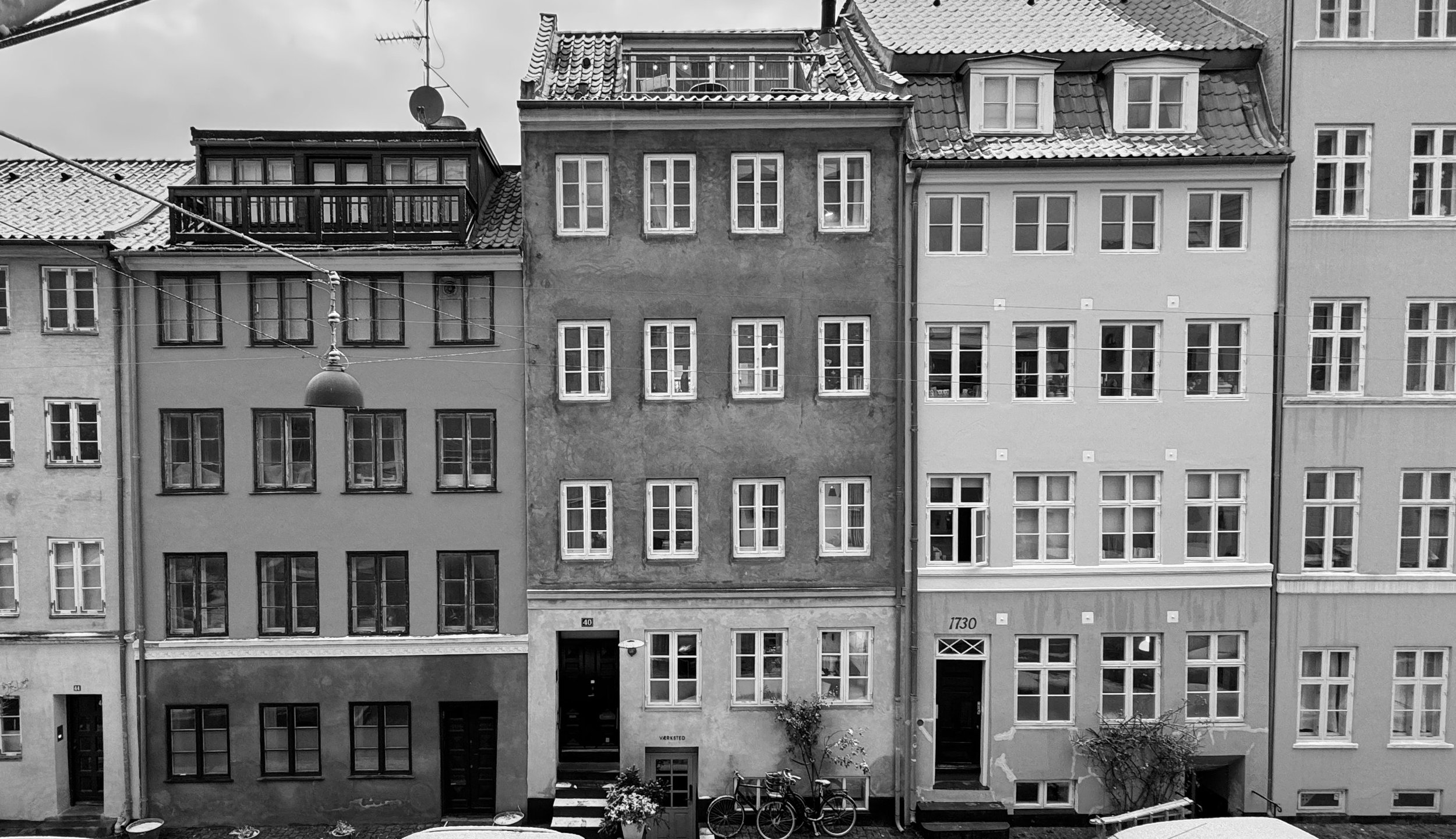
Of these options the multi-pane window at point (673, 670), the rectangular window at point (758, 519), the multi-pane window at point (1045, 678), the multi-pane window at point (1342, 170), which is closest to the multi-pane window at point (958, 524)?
the multi-pane window at point (1045, 678)

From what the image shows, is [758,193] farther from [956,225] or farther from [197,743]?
[197,743]

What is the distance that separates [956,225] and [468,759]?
16.8 m

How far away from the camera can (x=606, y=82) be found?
2025 cm

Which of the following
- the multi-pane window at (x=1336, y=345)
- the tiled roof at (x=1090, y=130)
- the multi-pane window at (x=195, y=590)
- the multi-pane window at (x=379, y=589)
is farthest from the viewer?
the multi-pane window at (x=379, y=589)

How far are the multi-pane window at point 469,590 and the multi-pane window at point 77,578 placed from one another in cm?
765

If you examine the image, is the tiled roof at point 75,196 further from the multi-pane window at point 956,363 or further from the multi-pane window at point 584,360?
the multi-pane window at point 956,363

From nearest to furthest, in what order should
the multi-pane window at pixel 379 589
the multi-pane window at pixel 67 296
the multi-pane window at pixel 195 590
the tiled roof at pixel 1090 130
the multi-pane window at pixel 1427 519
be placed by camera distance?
the tiled roof at pixel 1090 130
the multi-pane window at pixel 67 296
the multi-pane window at pixel 1427 519
the multi-pane window at pixel 195 590
the multi-pane window at pixel 379 589

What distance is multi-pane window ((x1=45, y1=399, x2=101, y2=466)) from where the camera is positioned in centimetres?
1905

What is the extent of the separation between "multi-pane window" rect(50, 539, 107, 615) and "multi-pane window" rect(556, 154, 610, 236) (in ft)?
42.8

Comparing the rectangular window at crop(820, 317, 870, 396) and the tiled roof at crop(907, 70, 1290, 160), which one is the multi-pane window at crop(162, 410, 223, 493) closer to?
the rectangular window at crop(820, 317, 870, 396)

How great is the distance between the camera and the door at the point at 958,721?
19.7 meters

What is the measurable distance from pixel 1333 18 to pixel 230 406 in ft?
87.2

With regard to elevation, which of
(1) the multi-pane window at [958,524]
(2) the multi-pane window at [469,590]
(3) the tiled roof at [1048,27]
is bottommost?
(2) the multi-pane window at [469,590]

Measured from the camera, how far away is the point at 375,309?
19391 millimetres
